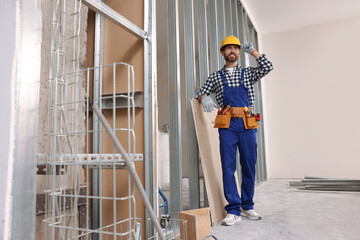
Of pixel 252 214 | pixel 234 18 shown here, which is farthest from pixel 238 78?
pixel 234 18

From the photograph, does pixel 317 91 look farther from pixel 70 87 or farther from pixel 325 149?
pixel 70 87

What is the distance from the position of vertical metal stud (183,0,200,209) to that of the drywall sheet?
86 millimetres

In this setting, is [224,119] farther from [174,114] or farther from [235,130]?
[174,114]

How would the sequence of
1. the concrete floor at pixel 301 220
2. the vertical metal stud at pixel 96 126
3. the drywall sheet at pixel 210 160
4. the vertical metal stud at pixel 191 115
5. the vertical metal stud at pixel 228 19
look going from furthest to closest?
the vertical metal stud at pixel 228 19 → the vertical metal stud at pixel 191 115 → the drywall sheet at pixel 210 160 → the vertical metal stud at pixel 96 126 → the concrete floor at pixel 301 220

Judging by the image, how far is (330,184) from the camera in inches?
162

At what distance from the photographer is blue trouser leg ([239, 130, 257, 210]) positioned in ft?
8.05

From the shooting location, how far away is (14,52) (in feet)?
3.20

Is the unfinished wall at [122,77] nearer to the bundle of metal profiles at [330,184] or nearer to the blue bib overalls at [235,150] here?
the blue bib overalls at [235,150]

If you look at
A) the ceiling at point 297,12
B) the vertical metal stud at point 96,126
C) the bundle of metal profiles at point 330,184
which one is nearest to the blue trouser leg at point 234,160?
the vertical metal stud at point 96,126

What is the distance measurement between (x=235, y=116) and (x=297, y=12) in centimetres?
373

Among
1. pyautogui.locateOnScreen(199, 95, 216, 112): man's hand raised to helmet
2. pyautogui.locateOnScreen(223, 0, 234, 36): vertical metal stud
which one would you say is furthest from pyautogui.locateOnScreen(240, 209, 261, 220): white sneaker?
pyautogui.locateOnScreen(223, 0, 234, 36): vertical metal stud

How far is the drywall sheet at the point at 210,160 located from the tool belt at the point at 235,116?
0.25m

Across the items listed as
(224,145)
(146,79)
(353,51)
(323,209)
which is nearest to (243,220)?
(224,145)

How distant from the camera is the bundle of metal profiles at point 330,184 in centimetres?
398
